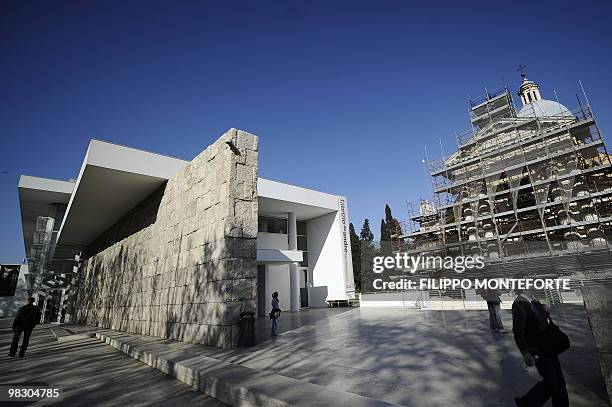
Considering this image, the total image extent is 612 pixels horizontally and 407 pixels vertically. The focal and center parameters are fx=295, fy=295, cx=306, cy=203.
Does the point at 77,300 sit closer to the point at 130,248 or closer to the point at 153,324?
the point at 130,248

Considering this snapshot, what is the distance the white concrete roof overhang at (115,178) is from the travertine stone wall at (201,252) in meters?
0.59

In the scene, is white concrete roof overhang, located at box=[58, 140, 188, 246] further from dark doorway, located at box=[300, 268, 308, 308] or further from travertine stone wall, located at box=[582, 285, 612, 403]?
dark doorway, located at box=[300, 268, 308, 308]

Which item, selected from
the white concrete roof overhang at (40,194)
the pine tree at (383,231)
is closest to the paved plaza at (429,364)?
the white concrete roof overhang at (40,194)

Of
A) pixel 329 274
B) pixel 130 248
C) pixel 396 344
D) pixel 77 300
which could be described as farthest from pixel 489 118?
pixel 77 300

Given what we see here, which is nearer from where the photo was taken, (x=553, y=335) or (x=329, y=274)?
(x=553, y=335)

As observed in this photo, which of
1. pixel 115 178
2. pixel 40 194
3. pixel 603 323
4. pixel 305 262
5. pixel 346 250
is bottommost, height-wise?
pixel 603 323

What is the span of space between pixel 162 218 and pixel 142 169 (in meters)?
1.74

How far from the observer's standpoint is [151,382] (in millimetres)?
4660

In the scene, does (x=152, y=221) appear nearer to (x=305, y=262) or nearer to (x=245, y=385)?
(x=245, y=385)

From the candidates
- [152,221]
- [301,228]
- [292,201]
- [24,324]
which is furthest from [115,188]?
[301,228]

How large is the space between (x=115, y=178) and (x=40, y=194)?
11.5m

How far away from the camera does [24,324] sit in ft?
25.3

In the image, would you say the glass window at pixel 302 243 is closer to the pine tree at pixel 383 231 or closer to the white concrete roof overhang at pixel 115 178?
the white concrete roof overhang at pixel 115 178

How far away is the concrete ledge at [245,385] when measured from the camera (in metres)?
2.85
